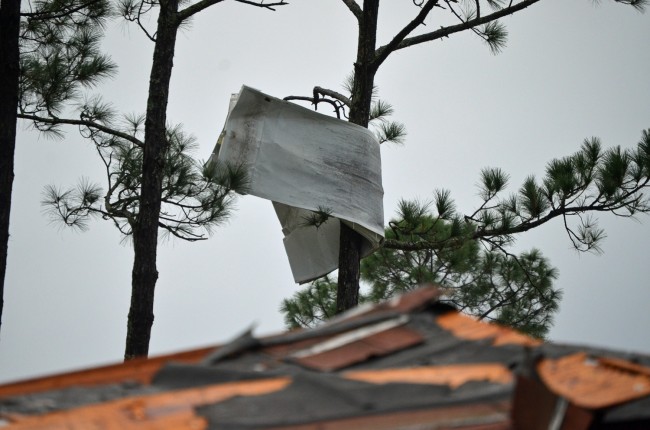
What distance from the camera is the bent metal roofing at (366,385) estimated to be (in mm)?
1885

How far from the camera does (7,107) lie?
5.67m

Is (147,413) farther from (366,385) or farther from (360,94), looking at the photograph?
(360,94)

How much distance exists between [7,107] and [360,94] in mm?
2613

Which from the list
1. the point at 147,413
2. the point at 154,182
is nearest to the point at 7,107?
the point at 154,182

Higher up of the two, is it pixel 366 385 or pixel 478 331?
pixel 478 331

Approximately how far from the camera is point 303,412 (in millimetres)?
1934

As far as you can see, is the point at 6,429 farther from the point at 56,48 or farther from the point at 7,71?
the point at 56,48

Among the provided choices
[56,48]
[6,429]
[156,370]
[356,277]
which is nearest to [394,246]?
[356,277]

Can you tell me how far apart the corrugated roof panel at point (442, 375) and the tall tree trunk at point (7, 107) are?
3.83 meters

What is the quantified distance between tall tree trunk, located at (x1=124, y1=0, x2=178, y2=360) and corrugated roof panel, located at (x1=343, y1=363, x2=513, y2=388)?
4.26 m

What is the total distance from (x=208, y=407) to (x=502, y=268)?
10.1 meters

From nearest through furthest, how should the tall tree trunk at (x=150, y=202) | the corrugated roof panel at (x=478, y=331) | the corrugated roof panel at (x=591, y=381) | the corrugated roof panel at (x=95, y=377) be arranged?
1. the corrugated roof panel at (x=591, y=381)
2. the corrugated roof panel at (x=95, y=377)
3. the corrugated roof panel at (x=478, y=331)
4. the tall tree trunk at (x=150, y=202)

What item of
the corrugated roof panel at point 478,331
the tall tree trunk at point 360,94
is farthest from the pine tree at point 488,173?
the corrugated roof panel at point 478,331

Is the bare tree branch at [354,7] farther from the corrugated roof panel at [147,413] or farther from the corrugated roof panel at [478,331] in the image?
the corrugated roof panel at [147,413]
